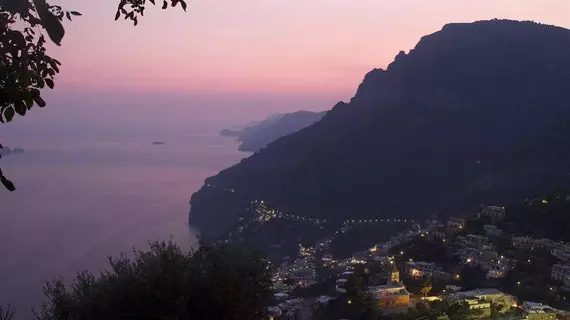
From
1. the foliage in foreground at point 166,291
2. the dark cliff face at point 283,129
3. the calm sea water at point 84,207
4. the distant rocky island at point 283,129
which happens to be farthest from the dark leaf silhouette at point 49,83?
the dark cliff face at point 283,129

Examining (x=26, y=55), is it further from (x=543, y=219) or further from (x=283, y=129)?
(x=283, y=129)

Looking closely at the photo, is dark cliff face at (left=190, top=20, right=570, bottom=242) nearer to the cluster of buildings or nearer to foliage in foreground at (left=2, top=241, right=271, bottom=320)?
the cluster of buildings

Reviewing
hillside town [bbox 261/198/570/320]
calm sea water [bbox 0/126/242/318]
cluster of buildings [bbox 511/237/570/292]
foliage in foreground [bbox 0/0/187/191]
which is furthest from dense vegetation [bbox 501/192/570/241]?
foliage in foreground [bbox 0/0/187/191]

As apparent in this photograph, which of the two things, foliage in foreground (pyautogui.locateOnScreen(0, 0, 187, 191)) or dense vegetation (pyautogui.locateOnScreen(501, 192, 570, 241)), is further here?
dense vegetation (pyautogui.locateOnScreen(501, 192, 570, 241))

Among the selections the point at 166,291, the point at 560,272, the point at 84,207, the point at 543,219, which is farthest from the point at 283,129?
the point at 166,291

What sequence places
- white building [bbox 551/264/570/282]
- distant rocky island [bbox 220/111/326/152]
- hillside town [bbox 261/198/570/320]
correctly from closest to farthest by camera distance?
hillside town [bbox 261/198/570/320] < white building [bbox 551/264/570/282] < distant rocky island [bbox 220/111/326/152]

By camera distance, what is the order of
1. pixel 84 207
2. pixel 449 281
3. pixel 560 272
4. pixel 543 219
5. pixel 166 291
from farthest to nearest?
pixel 84 207
pixel 543 219
pixel 449 281
pixel 560 272
pixel 166 291

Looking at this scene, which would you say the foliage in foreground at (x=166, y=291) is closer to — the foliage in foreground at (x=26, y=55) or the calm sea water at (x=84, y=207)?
the foliage in foreground at (x=26, y=55)
